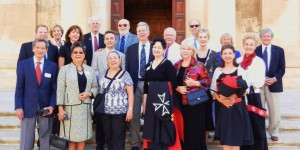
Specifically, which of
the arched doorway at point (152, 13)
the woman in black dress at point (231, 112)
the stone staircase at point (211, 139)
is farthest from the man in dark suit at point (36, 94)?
the arched doorway at point (152, 13)

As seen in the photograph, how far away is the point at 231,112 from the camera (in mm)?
5492

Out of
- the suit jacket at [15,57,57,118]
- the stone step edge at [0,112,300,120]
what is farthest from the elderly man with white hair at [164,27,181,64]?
the stone step edge at [0,112,300,120]

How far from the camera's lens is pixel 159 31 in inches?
698

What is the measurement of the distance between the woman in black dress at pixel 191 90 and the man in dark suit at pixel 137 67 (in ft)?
2.87

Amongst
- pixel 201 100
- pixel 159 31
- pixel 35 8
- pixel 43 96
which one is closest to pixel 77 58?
pixel 43 96

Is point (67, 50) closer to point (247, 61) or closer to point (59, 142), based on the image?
point (59, 142)

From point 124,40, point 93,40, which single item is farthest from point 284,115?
point 93,40

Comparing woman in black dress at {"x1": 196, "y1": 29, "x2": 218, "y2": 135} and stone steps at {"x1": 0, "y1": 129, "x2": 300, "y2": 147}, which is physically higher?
woman in black dress at {"x1": 196, "y1": 29, "x2": 218, "y2": 135}

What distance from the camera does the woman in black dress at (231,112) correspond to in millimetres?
5465

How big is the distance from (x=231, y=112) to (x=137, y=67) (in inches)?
73.5

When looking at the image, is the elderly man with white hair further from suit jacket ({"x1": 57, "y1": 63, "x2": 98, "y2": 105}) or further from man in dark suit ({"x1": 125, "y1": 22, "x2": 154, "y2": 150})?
suit jacket ({"x1": 57, "y1": 63, "x2": 98, "y2": 105})

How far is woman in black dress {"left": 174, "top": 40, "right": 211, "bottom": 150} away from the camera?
5.76m

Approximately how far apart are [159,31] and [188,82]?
12222 mm

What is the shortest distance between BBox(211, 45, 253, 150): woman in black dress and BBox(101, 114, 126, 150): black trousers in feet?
4.83
